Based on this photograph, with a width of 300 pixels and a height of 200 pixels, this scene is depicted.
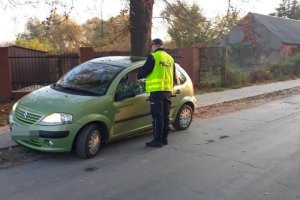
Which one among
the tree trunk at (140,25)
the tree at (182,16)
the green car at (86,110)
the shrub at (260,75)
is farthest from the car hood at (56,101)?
the shrub at (260,75)

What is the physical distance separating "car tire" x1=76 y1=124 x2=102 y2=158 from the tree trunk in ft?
19.8

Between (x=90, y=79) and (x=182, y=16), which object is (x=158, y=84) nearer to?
(x=90, y=79)

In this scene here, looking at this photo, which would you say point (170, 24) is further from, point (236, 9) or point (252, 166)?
point (252, 166)

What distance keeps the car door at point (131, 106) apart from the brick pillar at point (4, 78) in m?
6.26

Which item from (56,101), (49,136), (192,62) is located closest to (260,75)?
(192,62)

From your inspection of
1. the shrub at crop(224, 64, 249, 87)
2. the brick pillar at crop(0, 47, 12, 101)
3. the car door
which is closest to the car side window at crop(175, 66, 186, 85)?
the car door

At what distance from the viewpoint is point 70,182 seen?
18.3ft

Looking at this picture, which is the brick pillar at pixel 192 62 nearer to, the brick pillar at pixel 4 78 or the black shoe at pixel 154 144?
the brick pillar at pixel 4 78

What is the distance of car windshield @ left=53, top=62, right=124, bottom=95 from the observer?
7.16 meters

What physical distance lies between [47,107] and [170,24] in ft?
31.6

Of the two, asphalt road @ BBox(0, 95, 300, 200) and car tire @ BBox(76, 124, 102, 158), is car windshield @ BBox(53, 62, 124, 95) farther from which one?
asphalt road @ BBox(0, 95, 300, 200)

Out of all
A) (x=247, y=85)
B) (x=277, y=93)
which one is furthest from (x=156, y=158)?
(x=247, y=85)

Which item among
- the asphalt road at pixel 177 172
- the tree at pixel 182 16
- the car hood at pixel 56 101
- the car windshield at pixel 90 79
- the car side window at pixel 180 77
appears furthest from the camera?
the tree at pixel 182 16

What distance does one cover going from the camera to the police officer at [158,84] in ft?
24.2
